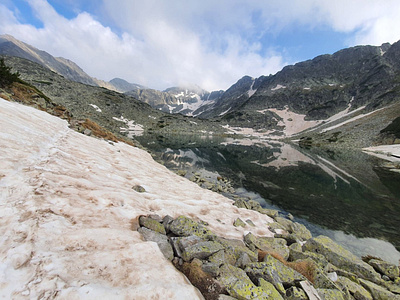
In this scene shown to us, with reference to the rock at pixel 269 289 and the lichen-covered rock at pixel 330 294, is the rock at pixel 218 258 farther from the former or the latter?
the lichen-covered rock at pixel 330 294

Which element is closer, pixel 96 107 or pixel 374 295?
pixel 374 295

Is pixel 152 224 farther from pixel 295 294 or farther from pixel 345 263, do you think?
pixel 345 263

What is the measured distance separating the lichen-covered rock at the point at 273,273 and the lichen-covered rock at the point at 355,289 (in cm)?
252

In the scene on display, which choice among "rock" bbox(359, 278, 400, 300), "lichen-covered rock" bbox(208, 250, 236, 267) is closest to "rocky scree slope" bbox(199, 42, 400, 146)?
"rock" bbox(359, 278, 400, 300)

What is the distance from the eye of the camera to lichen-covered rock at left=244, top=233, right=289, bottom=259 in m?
7.99

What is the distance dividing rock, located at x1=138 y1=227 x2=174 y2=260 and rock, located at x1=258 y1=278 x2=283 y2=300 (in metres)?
2.51

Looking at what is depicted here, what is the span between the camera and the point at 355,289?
6207mm

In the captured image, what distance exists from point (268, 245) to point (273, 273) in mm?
3568

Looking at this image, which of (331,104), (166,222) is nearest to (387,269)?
(166,222)

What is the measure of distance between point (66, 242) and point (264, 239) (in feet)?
27.4

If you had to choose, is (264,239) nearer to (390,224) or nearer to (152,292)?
(152,292)

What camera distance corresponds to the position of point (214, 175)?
2766 centimetres

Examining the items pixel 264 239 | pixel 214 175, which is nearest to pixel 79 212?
pixel 264 239

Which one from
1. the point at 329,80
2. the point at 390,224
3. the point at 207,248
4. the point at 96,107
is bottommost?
the point at 207,248
